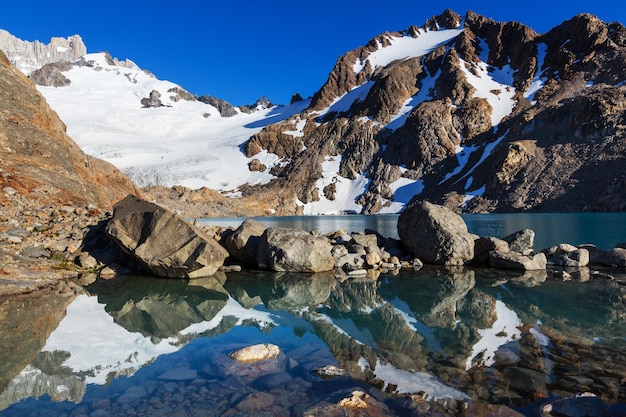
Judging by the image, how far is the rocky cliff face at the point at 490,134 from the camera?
9900 centimetres

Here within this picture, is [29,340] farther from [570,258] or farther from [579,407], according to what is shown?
[570,258]

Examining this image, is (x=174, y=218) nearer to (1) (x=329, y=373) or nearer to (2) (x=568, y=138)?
(1) (x=329, y=373)

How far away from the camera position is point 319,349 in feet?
24.0

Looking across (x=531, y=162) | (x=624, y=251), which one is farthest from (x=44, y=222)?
(x=531, y=162)

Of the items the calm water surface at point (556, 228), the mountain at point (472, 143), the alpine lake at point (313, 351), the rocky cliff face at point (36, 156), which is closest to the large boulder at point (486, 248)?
the alpine lake at point (313, 351)

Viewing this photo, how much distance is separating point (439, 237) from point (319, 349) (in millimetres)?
12281

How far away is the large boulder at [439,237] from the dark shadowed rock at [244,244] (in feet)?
24.9

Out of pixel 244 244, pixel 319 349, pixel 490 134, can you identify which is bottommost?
pixel 319 349

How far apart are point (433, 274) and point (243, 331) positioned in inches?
391

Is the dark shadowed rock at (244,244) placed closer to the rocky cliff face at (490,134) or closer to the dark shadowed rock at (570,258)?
the dark shadowed rock at (570,258)

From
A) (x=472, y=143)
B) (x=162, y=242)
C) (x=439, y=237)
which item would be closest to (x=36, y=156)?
(x=162, y=242)

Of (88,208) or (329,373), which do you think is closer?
(329,373)

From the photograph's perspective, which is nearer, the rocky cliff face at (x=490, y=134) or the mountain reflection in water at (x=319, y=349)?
the mountain reflection in water at (x=319, y=349)

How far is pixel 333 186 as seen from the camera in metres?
172
